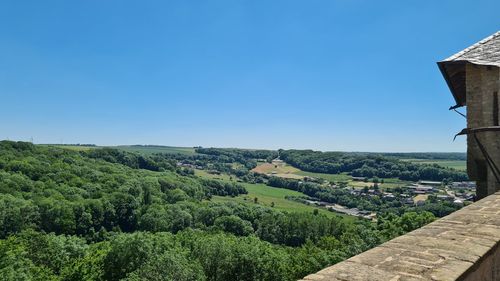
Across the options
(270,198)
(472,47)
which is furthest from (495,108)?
(270,198)

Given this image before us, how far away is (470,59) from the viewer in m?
10.1

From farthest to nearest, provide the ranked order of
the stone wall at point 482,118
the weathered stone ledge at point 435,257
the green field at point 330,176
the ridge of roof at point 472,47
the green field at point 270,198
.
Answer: the green field at point 330,176
the green field at point 270,198
the ridge of roof at point 472,47
the stone wall at point 482,118
the weathered stone ledge at point 435,257

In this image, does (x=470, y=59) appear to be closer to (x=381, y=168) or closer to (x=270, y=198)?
(x=270, y=198)

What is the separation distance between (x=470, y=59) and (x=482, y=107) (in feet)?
4.63

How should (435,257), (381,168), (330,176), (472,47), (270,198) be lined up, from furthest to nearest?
(330,176), (381,168), (270,198), (472,47), (435,257)

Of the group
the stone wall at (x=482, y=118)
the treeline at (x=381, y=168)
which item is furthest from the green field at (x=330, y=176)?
the stone wall at (x=482, y=118)

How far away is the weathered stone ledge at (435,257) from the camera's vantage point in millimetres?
3010

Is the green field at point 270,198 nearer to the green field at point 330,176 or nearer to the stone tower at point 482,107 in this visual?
the green field at point 330,176

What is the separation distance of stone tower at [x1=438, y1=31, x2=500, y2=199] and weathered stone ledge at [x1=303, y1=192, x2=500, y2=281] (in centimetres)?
600

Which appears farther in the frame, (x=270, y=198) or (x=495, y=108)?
(x=270, y=198)

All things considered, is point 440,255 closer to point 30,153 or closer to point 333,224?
point 333,224

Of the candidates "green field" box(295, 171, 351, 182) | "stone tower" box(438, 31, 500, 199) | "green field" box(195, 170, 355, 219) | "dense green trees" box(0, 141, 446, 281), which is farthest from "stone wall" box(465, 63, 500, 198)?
"green field" box(295, 171, 351, 182)

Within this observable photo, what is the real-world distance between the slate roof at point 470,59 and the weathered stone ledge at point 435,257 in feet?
21.3

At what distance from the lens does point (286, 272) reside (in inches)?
1307
